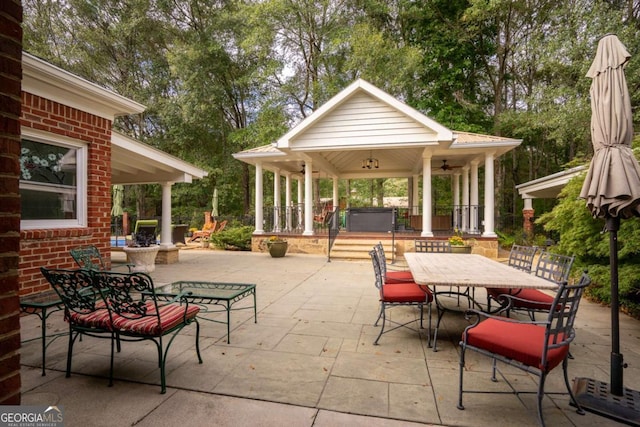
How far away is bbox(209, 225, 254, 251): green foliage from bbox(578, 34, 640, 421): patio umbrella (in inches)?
425

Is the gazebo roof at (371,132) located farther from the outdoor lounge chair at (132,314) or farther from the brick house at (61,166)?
the outdoor lounge chair at (132,314)

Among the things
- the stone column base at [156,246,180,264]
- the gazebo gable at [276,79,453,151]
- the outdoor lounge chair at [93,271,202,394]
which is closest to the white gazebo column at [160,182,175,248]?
the stone column base at [156,246,180,264]

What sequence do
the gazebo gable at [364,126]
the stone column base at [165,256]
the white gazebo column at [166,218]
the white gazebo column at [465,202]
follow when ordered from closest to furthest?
the stone column base at [165,256] → the white gazebo column at [166,218] → the gazebo gable at [364,126] → the white gazebo column at [465,202]

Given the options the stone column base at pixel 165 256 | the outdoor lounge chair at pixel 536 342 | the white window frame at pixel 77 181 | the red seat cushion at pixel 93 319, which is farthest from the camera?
the stone column base at pixel 165 256

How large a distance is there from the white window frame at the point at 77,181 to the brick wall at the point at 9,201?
3972mm

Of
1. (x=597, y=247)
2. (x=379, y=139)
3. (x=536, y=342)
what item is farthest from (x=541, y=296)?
(x=379, y=139)

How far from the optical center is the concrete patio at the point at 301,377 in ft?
6.94

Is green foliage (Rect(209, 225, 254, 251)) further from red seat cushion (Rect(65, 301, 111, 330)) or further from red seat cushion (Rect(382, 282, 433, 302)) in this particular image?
red seat cushion (Rect(65, 301, 111, 330))

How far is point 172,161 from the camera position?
7.98 m

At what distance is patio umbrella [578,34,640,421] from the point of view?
2.28 meters

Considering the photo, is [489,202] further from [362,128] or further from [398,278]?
[398,278]

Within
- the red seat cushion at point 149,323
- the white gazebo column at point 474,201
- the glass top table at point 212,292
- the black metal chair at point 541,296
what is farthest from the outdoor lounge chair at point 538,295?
the white gazebo column at point 474,201

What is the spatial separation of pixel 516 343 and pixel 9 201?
2930mm

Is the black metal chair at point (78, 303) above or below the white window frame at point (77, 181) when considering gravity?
below
